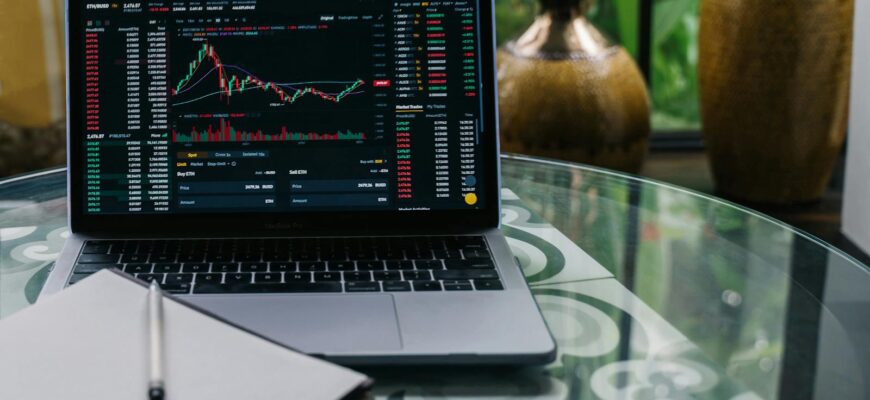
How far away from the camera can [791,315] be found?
0.85 m

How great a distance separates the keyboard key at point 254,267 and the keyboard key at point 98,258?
11cm

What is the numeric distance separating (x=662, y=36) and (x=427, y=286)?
2.07 meters

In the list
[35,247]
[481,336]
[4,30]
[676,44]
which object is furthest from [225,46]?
[676,44]

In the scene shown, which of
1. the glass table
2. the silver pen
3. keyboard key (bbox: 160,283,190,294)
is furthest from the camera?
keyboard key (bbox: 160,283,190,294)

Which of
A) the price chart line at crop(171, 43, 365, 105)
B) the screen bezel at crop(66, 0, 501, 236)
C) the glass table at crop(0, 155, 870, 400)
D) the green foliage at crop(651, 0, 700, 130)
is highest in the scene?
the green foliage at crop(651, 0, 700, 130)

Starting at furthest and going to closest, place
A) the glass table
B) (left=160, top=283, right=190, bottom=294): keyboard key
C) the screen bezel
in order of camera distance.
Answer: the screen bezel
(left=160, top=283, right=190, bottom=294): keyboard key
the glass table

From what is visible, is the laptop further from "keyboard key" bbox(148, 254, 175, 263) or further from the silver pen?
the silver pen

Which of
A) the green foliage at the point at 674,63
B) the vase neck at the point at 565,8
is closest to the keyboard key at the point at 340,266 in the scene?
the vase neck at the point at 565,8

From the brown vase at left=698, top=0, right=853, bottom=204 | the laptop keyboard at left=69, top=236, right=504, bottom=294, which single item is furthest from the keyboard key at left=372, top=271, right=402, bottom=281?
the brown vase at left=698, top=0, right=853, bottom=204

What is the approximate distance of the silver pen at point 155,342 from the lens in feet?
1.93

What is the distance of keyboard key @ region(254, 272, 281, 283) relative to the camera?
85cm

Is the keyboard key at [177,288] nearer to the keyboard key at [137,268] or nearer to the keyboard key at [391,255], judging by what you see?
the keyboard key at [137,268]

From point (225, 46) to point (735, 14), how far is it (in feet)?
5.16

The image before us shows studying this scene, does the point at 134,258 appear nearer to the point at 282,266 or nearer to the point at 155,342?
the point at 282,266
